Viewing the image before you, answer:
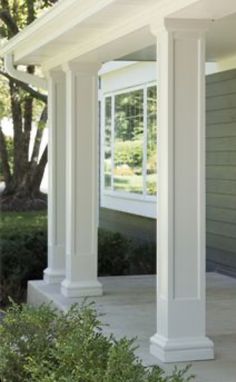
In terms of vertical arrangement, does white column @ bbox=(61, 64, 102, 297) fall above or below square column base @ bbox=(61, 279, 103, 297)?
above

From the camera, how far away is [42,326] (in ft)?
16.2

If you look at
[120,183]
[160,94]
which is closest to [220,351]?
[160,94]

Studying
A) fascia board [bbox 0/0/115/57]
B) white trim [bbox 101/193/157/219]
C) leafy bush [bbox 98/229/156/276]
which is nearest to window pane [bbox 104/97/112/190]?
white trim [bbox 101/193/157/219]

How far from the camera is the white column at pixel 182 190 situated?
5500mm

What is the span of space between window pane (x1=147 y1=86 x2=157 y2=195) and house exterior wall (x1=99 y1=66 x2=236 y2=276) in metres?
1.57

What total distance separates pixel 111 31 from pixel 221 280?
385 centimetres

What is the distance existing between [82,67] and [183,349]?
3536 millimetres

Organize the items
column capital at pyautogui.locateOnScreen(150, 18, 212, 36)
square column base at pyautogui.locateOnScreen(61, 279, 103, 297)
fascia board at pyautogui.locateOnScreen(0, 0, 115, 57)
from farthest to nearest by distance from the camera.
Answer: square column base at pyautogui.locateOnScreen(61, 279, 103, 297), fascia board at pyautogui.locateOnScreen(0, 0, 115, 57), column capital at pyautogui.locateOnScreen(150, 18, 212, 36)

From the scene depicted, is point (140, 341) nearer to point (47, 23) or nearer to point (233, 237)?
point (47, 23)

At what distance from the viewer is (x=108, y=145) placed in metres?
13.8

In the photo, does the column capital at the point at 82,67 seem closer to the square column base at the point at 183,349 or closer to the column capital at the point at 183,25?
the column capital at the point at 183,25

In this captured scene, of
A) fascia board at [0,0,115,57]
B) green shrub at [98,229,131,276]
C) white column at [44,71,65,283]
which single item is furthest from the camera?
green shrub at [98,229,131,276]

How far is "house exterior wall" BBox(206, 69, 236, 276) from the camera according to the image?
942cm

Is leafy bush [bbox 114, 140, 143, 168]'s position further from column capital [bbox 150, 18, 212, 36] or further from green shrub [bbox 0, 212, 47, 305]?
column capital [bbox 150, 18, 212, 36]
